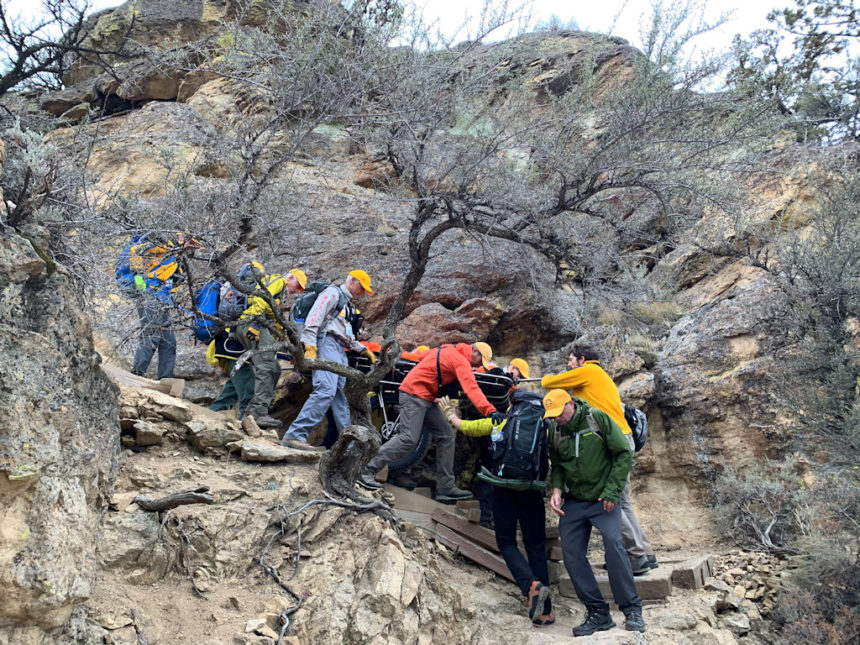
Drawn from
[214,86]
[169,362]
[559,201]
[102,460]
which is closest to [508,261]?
[559,201]

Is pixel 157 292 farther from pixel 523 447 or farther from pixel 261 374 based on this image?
pixel 523 447

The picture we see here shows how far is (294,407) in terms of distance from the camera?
8805 mm

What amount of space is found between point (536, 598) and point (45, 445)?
407 cm

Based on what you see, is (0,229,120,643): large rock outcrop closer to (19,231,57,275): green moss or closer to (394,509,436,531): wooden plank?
(19,231,57,275): green moss

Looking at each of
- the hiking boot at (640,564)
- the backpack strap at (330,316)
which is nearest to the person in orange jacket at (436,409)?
the backpack strap at (330,316)

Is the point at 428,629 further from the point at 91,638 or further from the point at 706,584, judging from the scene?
the point at 706,584

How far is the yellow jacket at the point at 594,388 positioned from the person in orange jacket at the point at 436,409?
2.43ft

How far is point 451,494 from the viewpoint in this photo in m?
7.33

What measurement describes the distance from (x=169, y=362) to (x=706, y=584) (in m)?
6.45

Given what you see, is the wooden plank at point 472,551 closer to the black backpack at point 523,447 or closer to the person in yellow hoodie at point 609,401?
the black backpack at point 523,447

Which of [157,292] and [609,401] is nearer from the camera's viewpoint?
[609,401]

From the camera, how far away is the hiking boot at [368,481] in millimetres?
6816

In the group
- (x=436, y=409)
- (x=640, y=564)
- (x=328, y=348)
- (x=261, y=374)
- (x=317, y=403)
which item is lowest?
(x=640, y=564)

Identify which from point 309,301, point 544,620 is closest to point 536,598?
point 544,620
